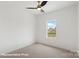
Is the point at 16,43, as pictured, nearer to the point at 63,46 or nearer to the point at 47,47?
the point at 47,47

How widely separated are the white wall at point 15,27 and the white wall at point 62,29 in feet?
0.56

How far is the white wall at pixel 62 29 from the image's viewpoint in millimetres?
1416

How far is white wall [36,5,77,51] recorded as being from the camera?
1.42 m

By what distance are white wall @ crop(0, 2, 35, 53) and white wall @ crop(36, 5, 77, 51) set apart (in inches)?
6.7

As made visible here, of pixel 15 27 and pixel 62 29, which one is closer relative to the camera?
pixel 15 27

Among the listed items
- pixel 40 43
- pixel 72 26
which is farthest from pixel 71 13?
pixel 40 43

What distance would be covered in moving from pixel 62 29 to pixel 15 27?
2.79 ft

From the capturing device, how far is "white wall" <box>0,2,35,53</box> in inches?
49.7

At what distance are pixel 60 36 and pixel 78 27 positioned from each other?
36 centimetres

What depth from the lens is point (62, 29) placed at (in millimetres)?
1525

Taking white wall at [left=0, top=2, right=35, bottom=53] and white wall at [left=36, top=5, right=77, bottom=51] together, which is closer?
white wall at [left=0, top=2, right=35, bottom=53]

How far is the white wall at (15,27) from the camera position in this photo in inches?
49.7

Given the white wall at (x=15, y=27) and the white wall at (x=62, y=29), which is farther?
the white wall at (x=62, y=29)

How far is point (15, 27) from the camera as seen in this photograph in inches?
54.0
